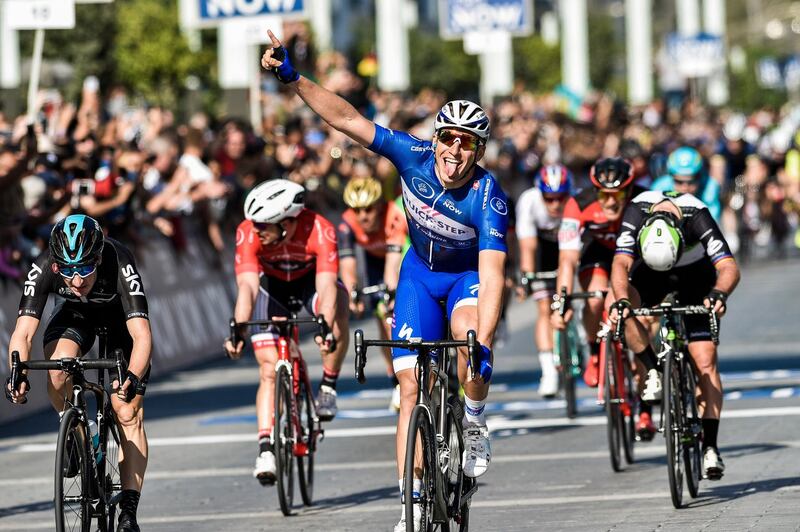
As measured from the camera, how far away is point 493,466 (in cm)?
1239

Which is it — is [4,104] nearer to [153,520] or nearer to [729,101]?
[153,520]

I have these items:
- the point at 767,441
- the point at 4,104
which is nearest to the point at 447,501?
the point at 767,441

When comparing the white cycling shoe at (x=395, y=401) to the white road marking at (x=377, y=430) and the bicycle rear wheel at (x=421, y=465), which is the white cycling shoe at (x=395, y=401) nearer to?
the white road marking at (x=377, y=430)

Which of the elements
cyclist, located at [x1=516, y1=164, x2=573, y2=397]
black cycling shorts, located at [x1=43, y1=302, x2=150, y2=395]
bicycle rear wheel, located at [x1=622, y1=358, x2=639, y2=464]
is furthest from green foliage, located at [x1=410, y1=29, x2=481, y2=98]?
black cycling shorts, located at [x1=43, y1=302, x2=150, y2=395]

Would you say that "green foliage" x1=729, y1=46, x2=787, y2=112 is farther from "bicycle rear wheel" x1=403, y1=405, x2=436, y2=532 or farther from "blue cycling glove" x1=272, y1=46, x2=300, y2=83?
"bicycle rear wheel" x1=403, y1=405, x2=436, y2=532

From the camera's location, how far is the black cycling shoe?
9.04 meters

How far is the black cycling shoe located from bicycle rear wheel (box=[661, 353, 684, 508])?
9.60ft

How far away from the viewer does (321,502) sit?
37.0 feet

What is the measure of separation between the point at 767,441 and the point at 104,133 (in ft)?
28.3

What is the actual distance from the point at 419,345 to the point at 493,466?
4.11 meters

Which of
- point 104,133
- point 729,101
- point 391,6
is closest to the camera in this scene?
point 104,133

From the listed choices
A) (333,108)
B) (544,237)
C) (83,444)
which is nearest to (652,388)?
(333,108)

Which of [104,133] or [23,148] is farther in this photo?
[104,133]

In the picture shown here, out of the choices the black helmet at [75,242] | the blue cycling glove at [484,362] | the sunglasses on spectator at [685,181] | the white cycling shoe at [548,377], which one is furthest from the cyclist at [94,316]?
the white cycling shoe at [548,377]
